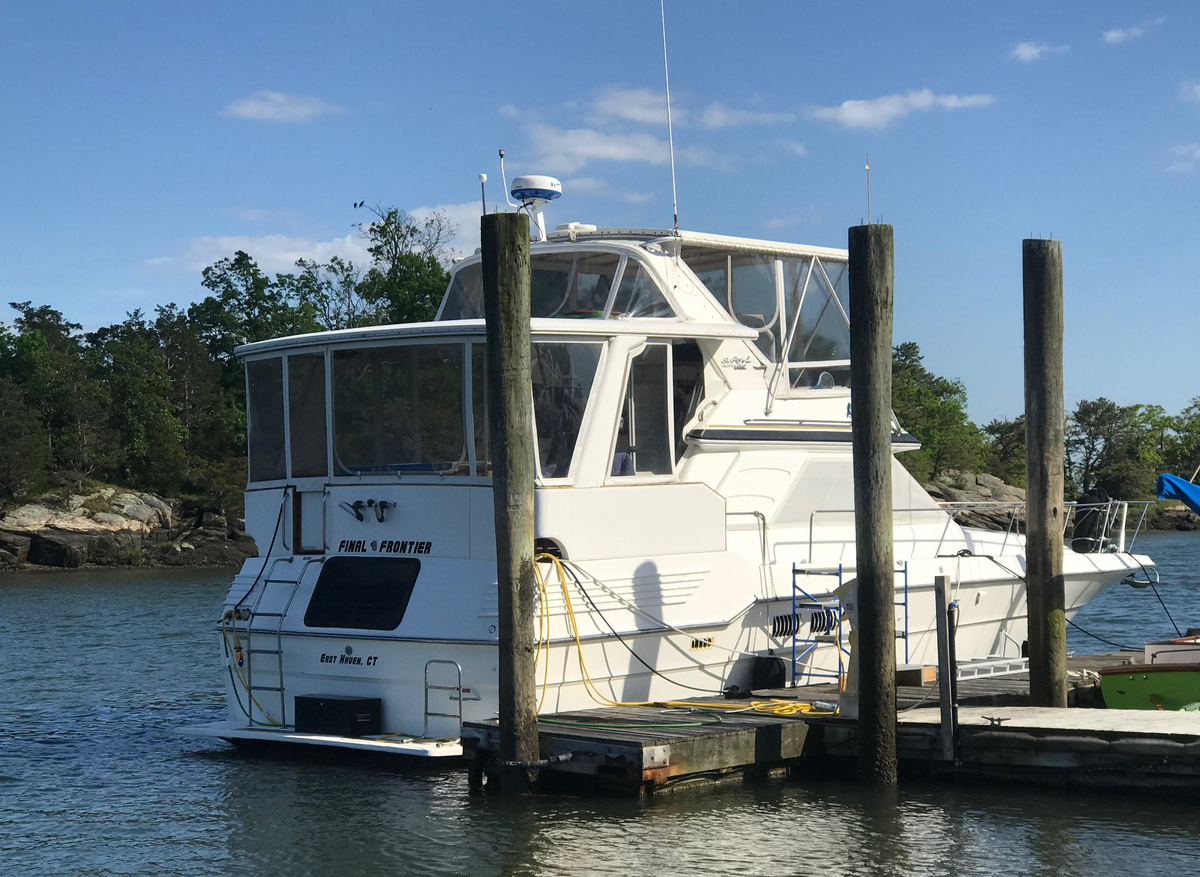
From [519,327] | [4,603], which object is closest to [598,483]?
[519,327]

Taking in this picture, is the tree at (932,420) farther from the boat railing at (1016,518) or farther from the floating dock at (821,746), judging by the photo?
the floating dock at (821,746)

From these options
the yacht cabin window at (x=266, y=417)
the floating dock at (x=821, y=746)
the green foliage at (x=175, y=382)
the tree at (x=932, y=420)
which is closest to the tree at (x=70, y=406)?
the green foliage at (x=175, y=382)

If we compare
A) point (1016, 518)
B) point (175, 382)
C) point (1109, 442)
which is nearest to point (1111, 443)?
point (1109, 442)

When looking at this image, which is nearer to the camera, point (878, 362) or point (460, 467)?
point (878, 362)

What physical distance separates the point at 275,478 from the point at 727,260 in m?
5.29

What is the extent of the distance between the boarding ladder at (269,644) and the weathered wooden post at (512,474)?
283 cm

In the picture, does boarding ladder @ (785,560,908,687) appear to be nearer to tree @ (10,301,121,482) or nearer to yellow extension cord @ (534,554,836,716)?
yellow extension cord @ (534,554,836,716)

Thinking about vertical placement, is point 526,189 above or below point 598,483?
above

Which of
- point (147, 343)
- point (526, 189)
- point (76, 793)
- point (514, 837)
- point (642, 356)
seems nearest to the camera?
point (514, 837)

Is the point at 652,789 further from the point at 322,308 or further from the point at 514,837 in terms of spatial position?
the point at 322,308

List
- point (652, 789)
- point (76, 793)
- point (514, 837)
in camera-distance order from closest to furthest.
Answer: point (514, 837) → point (652, 789) → point (76, 793)

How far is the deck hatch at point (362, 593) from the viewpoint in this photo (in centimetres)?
1152

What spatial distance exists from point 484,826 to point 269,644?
3.35m

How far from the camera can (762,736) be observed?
10500mm
